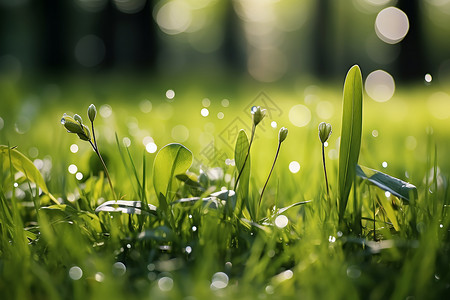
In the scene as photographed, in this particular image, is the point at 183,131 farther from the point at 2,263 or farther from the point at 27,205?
the point at 2,263

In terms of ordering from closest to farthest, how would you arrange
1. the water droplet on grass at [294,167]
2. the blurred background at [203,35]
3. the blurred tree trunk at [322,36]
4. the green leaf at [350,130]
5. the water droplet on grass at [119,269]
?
the water droplet on grass at [119,269], the green leaf at [350,130], the water droplet on grass at [294,167], the blurred tree trunk at [322,36], the blurred background at [203,35]

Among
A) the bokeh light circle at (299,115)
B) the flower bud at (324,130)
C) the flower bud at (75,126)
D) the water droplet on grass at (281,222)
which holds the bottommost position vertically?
the bokeh light circle at (299,115)

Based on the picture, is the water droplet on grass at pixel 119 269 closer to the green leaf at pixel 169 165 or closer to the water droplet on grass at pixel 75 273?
the water droplet on grass at pixel 75 273

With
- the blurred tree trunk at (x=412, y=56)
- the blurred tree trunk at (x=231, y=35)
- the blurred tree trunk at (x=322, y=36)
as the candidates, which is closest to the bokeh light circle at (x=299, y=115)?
the blurred tree trunk at (x=322, y=36)

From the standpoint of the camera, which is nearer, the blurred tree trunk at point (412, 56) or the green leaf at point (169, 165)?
the green leaf at point (169, 165)

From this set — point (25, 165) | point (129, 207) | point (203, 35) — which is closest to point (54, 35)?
point (25, 165)

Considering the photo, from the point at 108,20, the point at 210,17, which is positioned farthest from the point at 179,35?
the point at 108,20
